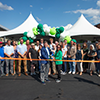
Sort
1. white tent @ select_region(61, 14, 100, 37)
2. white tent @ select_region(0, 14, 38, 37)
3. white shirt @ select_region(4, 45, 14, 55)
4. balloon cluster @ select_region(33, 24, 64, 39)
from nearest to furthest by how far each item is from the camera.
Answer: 1. white shirt @ select_region(4, 45, 14, 55)
2. balloon cluster @ select_region(33, 24, 64, 39)
3. white tent @ select_region(61, 14, 100, 37)
4. white tent @ select_region(0, 14, 38, 37)

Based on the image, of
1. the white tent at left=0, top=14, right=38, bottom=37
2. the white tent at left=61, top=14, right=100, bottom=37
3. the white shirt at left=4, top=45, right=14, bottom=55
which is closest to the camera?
the white shirt at left=4, top=45, right=14, bottom=55

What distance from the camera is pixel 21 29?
13.4 metres

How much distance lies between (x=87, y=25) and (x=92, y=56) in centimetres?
1049

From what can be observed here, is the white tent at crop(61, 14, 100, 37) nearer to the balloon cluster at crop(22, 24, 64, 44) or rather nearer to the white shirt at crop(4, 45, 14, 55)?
the balloon cluster at crop(22, 24, 64, 44)

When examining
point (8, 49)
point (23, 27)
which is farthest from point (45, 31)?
point (23, 27)

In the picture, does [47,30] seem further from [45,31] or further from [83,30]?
[83,30]

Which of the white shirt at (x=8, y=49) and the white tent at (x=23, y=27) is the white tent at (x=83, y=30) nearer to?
the white tent at (x=23, y=27)

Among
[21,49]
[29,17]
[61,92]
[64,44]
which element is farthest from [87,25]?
[61,92]

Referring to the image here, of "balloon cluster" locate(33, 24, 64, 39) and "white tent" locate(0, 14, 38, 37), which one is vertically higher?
"white tent" locate(0, 14, 38, 37)

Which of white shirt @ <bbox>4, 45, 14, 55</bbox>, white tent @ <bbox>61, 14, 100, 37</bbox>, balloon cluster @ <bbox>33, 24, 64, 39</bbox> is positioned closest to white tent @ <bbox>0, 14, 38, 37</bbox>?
white tent @ <bbox>61, 14, 100, 37</bbox>

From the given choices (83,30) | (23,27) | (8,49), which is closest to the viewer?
(8,49)

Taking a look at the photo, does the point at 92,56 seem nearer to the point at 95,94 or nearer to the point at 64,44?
the point at 64,44

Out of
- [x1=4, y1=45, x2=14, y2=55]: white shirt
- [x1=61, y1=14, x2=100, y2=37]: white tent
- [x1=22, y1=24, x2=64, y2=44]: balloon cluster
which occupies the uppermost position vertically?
[x1=61, y1=14, x2=100, y2=37]: white tent

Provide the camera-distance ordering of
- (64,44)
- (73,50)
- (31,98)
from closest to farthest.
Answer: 1. (31,98)
2. (73,50)
3. (64,44)
